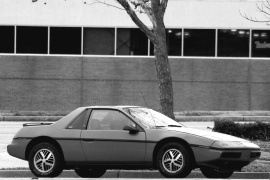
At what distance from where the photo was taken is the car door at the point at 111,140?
552 inches

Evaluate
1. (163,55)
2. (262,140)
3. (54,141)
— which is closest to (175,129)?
(54,141)

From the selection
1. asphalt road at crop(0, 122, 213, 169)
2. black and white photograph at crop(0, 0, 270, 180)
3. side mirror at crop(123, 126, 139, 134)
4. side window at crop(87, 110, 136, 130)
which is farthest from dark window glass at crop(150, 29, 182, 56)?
side mirror at crop(123, 126, 139, 134)

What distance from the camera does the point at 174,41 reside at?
38750 mm

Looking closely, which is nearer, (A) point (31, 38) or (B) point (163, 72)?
(B) point (163, 72)

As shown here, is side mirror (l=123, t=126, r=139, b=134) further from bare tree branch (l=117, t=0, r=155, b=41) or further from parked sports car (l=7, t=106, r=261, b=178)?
bare tree branch (l=117, t=0, r=155, b=41)

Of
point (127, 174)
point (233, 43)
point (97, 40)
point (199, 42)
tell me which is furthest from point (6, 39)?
point (127, 174)

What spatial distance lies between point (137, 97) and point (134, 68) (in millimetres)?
1410

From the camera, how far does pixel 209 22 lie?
38.6 m

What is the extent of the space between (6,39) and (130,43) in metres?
5.82

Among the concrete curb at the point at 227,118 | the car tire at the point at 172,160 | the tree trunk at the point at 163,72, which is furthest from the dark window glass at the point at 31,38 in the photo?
the car tire at the point at 172,160

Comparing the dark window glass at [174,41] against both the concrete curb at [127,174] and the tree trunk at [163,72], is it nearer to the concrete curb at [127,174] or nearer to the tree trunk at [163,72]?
the tree trunk at [163,72]

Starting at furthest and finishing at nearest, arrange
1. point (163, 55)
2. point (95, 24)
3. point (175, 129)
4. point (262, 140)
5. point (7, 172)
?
1. point (95, 24)
2. point (262, 140)
3. point (163, 55)
4. point (7, 172)
5. point (175, 129)

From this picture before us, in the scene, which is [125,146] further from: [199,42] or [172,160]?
[199,42]

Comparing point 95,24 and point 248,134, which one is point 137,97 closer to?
point 95,24
